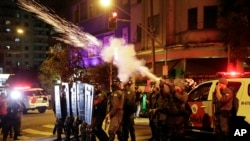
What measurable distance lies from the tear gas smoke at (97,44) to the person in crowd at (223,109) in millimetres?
12087

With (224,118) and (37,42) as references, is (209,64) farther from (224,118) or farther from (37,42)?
(37,42)

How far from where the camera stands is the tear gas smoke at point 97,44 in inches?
949

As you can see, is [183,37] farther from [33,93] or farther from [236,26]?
[33,93]

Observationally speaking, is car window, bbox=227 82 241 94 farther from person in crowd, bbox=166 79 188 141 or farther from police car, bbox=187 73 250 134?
person in crowd, bbox=166 79 188 141

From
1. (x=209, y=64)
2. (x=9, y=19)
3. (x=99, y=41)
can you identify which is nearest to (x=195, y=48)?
(x=209, y=64)

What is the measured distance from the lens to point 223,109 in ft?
35.1

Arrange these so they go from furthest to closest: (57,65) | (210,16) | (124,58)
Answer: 1. (57,65)
2. (210,16)
3. (124,58)

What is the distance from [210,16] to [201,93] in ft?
57.2

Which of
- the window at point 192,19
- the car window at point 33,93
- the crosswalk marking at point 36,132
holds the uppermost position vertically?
the window at point 192,19

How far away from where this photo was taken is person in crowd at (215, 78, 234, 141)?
10.7 m

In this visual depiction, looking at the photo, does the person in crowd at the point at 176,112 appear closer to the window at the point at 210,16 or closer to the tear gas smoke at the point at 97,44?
the tear gas smoke at the point at 97,44

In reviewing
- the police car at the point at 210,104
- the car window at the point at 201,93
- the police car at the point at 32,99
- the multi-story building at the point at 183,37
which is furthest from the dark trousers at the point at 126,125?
the police car at the point at 32,99

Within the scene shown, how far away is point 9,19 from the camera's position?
131500 mm

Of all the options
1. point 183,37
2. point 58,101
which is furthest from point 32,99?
point 58,101
